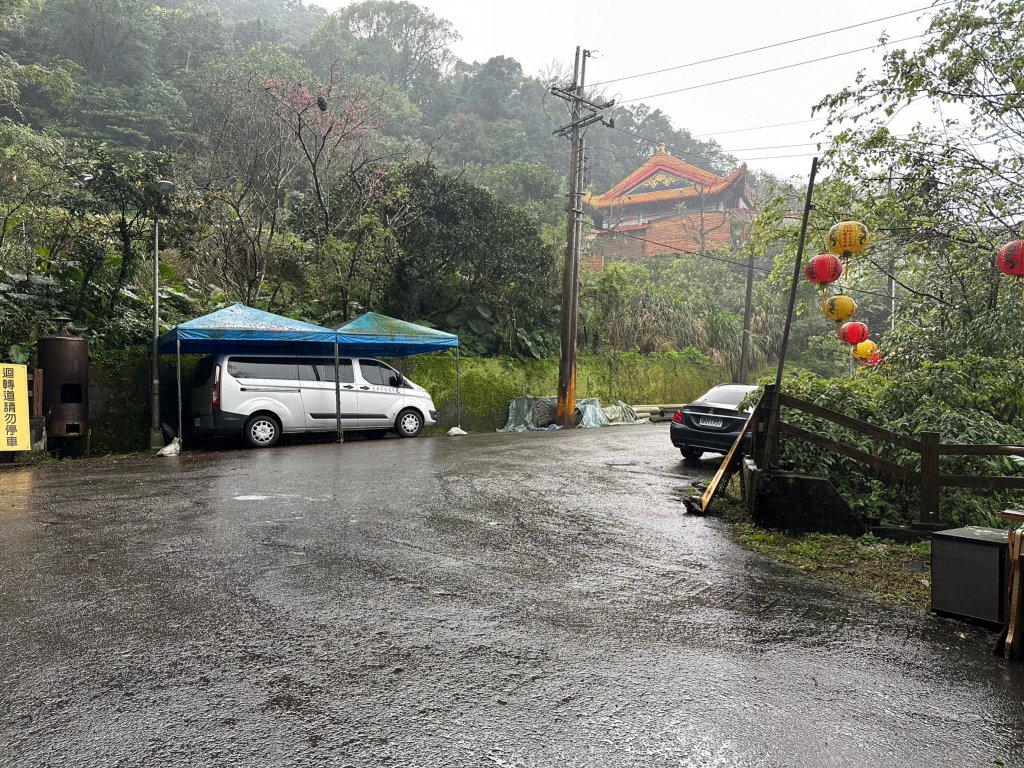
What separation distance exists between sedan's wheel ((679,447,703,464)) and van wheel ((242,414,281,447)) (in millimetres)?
7058

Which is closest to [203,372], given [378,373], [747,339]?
[378,373]

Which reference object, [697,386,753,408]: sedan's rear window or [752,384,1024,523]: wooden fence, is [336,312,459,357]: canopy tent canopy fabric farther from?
[752,384,1024,523]: wooden fence

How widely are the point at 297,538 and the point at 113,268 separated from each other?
10.5m

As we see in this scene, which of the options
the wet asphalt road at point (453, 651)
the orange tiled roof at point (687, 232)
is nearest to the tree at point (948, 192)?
the wet asphalt road at point (453, 651)

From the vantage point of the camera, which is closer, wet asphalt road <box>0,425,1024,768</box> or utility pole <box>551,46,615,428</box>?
wet asphalt road <box>0,425,1024,768</box>

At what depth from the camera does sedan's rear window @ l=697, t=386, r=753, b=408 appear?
37.7ft

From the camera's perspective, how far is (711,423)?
36.9 ft

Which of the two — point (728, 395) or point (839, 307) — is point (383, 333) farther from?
point (839, 307)

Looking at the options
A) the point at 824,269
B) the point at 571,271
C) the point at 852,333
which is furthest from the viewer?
the point at 571,271

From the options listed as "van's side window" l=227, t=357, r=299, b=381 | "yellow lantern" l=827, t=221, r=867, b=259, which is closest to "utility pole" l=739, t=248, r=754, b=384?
"yellow lantern" l=827, t=221, r=867, b=259

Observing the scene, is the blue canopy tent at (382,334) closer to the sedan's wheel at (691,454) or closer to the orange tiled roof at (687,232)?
the sedan's wheel at (691,454)

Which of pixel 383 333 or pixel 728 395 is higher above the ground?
pixel 383 333

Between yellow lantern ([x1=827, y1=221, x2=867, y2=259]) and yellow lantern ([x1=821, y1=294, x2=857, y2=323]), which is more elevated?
yellow lantern ([x1=827, y1=221, x2=867, y2=259])

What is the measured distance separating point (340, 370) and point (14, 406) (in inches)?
202
